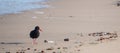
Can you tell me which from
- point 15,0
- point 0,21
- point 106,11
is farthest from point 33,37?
point 15,0

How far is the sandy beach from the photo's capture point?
30.0ft

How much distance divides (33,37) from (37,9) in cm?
653

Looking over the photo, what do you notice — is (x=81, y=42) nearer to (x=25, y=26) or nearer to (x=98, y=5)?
(x=25, y=26)

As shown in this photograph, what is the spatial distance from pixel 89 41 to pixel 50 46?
93 centimetres

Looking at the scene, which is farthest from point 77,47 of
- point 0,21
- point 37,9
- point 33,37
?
point 37,9

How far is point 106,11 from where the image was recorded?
51.8 ft

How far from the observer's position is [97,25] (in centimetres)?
1256

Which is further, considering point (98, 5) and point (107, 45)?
point (98, 5)

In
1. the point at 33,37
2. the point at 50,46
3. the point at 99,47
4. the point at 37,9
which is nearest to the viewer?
the point at 99,47

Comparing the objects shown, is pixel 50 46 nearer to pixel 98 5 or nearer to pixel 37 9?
pixel 37 9

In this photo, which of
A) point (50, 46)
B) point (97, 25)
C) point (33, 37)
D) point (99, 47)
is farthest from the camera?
point (97, 25)

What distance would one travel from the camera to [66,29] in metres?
12.2

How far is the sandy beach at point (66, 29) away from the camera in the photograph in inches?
360

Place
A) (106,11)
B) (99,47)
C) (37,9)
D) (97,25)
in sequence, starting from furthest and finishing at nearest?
(37,9) → (106,11) → (97,25) → (99,47)
